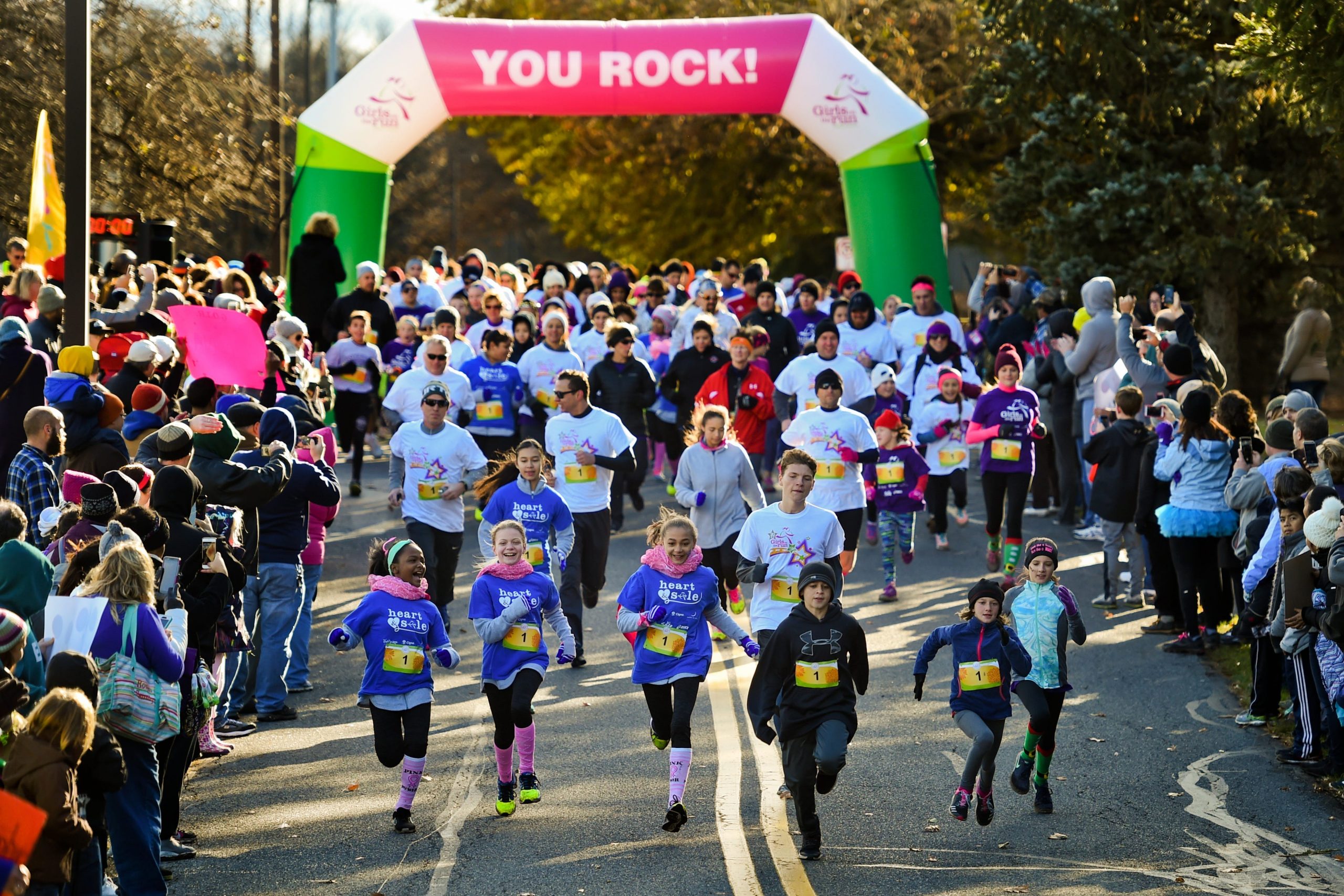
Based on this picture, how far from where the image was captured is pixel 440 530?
11477mm

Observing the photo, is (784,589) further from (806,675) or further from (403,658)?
(403,658)

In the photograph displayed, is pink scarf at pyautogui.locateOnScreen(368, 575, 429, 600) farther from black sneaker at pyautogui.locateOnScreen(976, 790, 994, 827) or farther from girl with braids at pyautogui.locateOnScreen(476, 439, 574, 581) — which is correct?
black sneaker at pyautogui.locateOnScreen(976, 790, 994, 827)

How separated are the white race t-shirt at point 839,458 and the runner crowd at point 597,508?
0.09ft

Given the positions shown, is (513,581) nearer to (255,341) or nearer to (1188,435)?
(255,341)

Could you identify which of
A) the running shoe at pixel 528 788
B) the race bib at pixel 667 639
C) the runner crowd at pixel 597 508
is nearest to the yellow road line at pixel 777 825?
the runner crowd at pixel 597 508

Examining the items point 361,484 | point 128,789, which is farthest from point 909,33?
point 128,789

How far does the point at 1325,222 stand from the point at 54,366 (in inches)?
693

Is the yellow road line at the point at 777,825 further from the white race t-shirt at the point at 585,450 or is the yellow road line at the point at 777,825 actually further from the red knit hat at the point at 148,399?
the red knit hat at the point at 148,399

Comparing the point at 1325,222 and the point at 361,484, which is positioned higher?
the point at 1325,222

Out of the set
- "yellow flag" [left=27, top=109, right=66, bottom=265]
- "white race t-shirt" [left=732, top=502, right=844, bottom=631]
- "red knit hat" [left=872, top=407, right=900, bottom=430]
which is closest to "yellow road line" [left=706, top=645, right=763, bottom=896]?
"white race t-shirt" [left=732, top=502, right=844, bottom=631]

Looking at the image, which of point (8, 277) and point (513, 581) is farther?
point (8, 277)

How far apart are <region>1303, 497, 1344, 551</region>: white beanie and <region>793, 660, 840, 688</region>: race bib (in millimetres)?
2782

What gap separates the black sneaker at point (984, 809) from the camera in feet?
26.2

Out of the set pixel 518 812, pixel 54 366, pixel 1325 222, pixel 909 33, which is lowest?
pixel 518 812
